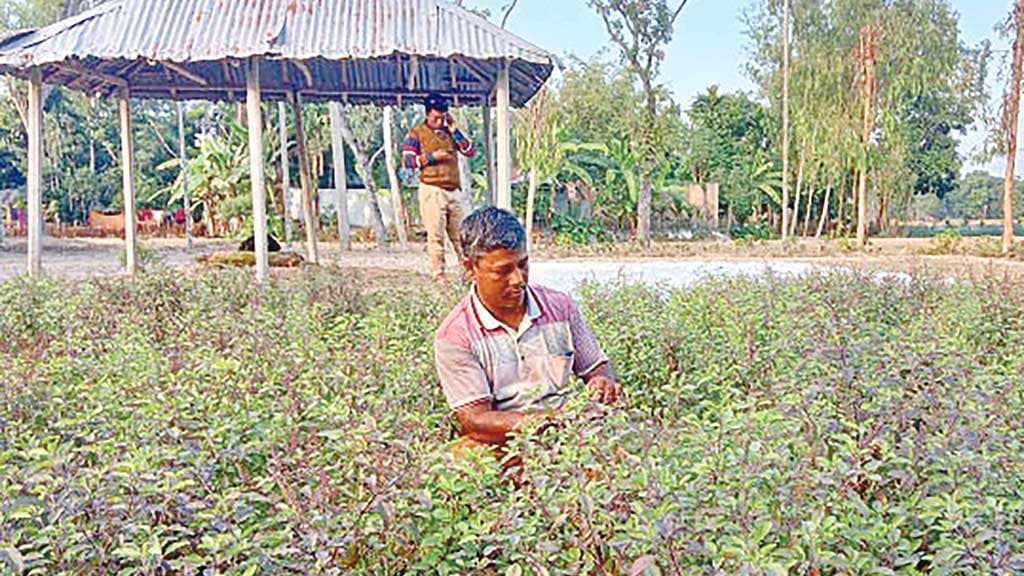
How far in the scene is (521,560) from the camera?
2.04m

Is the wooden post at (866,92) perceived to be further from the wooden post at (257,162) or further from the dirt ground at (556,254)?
the wooden post at (257,162)

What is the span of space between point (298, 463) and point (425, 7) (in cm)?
872

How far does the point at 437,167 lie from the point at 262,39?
2361mm

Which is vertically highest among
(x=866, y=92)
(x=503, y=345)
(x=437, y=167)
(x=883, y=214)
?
(x=866, y=92)

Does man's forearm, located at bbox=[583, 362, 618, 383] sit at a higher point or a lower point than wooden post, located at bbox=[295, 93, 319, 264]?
lower

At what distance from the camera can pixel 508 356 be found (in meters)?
3.42

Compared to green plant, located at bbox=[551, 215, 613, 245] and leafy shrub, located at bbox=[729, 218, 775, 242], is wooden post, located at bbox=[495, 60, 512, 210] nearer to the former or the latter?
green plant, located at bbox=[551, 215, 613, 245]

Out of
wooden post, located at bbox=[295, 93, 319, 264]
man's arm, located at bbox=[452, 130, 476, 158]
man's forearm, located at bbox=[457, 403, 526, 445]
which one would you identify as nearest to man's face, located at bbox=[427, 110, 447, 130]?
man's arm, located at bbox=[452, 130, 476, 158]

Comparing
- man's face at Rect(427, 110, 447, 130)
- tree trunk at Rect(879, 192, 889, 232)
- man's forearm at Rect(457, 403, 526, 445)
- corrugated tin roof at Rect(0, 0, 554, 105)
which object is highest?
corrugated tin roof at Rect(0, 0, 554, 105)

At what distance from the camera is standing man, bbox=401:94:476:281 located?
30.7 feet

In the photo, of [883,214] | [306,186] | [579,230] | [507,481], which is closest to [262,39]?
[306,186]

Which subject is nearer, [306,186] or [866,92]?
[306,186]

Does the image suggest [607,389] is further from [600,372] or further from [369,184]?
[369,184]

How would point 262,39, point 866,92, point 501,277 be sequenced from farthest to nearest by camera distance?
point 866,92 → point 262,39 → point 501,277
